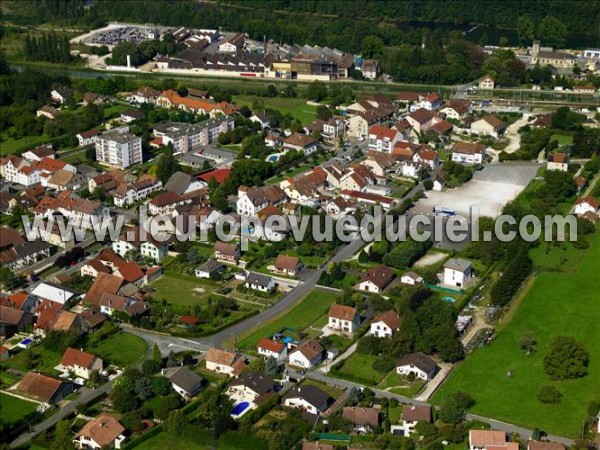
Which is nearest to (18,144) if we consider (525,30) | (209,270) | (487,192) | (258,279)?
(209,270)

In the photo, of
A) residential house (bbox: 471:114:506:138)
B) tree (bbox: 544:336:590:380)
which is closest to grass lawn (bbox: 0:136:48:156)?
residential house (bbox: 471:114:506:138)

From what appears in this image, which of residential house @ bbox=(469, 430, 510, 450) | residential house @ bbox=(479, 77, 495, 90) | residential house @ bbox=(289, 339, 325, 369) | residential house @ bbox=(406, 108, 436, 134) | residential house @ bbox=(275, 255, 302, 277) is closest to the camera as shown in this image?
residential house @ bbox=(469, 430, 510, 450)

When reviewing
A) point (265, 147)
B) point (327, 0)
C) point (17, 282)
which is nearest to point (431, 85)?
point (265, 147)

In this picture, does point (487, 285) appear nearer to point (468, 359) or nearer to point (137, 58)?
point (468, 359)

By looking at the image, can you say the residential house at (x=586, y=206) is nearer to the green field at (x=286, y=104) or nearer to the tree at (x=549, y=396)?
the tree at (x=549, y=396)

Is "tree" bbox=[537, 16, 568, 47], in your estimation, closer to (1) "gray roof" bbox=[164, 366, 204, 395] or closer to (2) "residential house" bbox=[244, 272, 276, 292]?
(2) "residential house" bbox=[244, 272, 276, 292]

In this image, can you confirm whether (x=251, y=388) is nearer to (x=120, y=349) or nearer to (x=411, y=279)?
(x=120, y=349)
